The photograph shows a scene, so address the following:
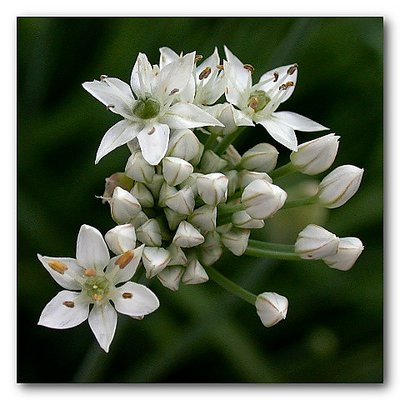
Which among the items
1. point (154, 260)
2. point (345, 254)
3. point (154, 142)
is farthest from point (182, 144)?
point (345, 254)

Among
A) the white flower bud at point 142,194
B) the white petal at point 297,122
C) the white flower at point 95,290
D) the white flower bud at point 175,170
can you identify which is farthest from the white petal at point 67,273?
the white petal at point 297,122

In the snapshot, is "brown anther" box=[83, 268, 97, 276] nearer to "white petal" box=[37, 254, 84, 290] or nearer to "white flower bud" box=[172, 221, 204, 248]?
"white petal" box=[37, 254, 84, 290]

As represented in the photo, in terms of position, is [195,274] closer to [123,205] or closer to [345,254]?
[123,205]

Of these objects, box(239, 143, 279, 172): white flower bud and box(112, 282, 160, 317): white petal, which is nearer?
box(112, 282, 160, 317): white petal

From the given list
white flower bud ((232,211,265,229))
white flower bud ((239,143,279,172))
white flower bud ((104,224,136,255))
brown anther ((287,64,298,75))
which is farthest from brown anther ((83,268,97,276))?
brown anther ((287,64,298,75))

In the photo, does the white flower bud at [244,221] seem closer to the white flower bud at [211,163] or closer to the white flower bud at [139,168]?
the white flower bud at [211,163]

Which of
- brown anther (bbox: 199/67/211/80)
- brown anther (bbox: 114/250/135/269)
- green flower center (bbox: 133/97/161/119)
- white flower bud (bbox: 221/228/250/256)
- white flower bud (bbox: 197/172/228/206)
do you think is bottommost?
brown anther (bbox: 114/250/135/269)
